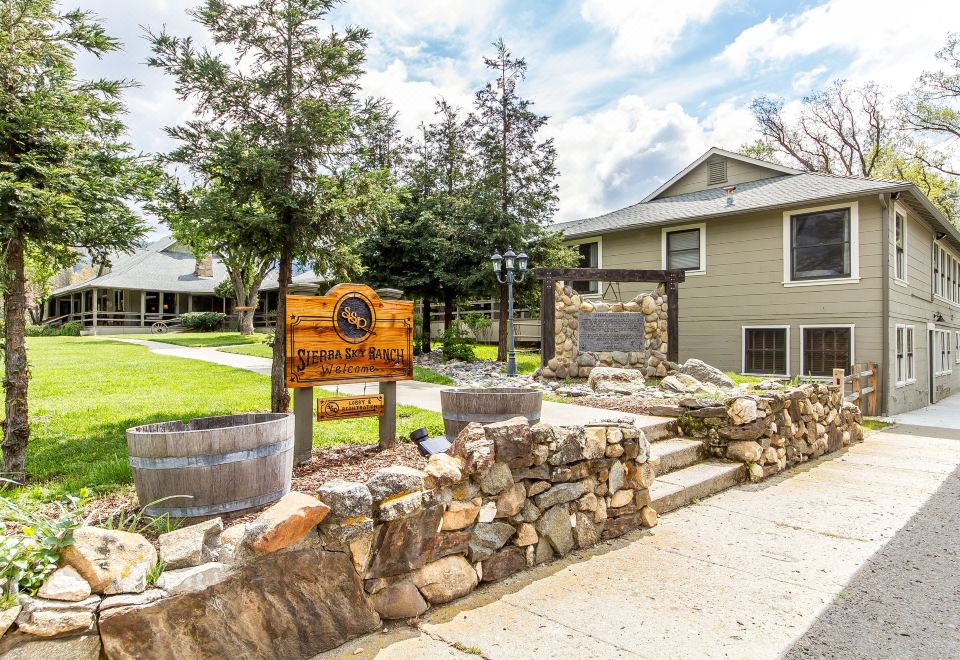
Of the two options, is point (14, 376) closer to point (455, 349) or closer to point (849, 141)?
point (455, 349)

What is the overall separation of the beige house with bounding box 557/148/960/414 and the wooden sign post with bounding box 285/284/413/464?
427 inches

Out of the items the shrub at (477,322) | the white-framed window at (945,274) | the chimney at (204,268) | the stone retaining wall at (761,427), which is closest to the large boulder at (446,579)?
the stone retaining wall at (761,427)

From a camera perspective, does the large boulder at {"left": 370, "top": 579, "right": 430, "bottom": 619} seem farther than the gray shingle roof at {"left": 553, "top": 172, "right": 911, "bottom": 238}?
No

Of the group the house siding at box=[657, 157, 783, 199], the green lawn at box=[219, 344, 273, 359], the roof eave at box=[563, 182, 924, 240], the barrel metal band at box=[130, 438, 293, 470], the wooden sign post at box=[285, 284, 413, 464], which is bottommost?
the green lawn at box=[219, 344, 273, 359]

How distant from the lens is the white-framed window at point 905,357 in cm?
1205

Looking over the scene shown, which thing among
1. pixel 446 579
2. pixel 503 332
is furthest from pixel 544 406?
pixel 503 332

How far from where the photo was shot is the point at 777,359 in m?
12.4

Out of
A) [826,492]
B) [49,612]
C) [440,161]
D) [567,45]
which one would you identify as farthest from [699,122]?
[49,612]

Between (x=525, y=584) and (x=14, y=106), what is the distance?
4.35 m

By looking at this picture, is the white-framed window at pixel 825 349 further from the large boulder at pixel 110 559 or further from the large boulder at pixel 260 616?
the large boulder at pixel 110 559

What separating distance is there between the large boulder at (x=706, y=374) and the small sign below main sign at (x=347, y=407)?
23.3 feet

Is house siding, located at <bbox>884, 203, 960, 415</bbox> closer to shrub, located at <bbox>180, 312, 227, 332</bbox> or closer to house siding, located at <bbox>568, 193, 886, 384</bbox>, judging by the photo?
house siding, located at <bbox>568, 193, 886, 384</bbox>

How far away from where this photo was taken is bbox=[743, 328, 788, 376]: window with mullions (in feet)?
40.5

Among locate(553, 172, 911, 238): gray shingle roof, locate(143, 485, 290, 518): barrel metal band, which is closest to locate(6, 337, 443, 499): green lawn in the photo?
locate(143, 485, 290, 518): barrel metal band
